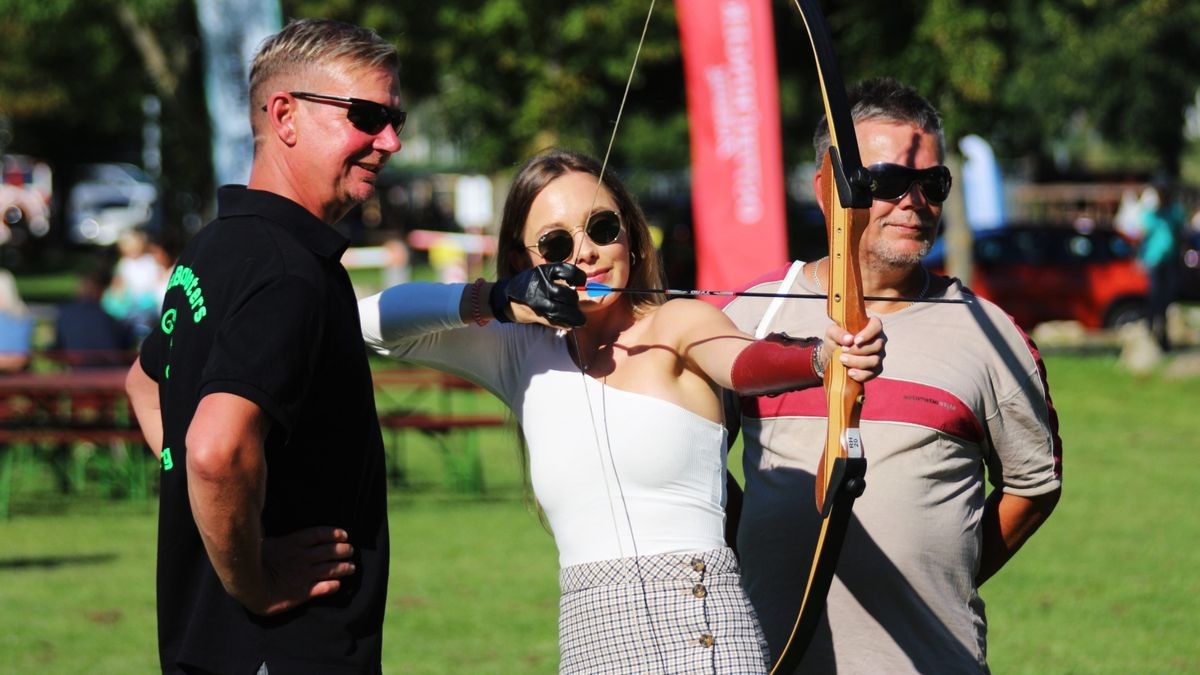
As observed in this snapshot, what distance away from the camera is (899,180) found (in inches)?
127

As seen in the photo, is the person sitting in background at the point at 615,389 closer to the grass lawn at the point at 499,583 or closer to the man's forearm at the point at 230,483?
the man's forearm at the point at 230,483

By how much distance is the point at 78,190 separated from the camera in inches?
2060

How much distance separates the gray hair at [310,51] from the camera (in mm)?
2783

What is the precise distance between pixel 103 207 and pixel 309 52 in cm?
5133

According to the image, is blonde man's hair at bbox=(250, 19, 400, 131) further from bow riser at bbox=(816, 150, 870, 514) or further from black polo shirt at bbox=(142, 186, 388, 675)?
bow riser at bbox=(816, 150, 870, 514)

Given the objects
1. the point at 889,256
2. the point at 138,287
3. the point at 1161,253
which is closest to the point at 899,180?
the point at 889,256

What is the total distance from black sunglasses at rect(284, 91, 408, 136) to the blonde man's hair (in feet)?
0.16

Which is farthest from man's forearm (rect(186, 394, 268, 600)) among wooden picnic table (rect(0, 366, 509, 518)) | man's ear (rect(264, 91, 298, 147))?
wooden picnic table (rect(0, 366, 509, 518))

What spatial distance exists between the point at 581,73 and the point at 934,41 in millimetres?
4745

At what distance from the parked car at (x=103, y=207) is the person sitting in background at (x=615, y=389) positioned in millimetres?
46904

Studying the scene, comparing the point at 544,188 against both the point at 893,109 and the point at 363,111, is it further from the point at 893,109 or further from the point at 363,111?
the point at 893,109

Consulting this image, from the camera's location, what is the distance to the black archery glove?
2.79m

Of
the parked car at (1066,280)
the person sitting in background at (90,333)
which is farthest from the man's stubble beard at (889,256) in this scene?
the parked car at (1066,280)

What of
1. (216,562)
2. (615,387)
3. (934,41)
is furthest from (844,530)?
(934,41)
